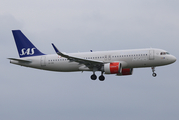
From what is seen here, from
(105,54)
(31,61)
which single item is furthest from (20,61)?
(105,54)

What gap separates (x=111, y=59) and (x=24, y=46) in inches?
615

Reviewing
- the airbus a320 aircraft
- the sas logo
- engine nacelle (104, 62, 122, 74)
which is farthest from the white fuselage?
engine nacelle (104, 62, 122, 74)

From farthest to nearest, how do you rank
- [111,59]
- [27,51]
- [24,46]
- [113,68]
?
[24,46]
[27,51]
[111,59]
[113,68]

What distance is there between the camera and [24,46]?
195 feet

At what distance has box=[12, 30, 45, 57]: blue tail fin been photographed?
5875 cm

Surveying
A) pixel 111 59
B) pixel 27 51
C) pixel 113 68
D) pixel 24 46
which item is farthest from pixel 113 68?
pixel 24 46

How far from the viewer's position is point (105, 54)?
54.0 meters

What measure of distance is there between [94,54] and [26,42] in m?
12.6

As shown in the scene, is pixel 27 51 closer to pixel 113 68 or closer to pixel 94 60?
pixel 94 60

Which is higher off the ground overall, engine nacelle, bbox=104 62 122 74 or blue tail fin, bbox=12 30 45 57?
blue tail fin, bbox=12 30 45 57

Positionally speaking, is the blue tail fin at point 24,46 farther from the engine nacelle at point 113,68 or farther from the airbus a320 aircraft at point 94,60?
the engine nacelle at point 113,68

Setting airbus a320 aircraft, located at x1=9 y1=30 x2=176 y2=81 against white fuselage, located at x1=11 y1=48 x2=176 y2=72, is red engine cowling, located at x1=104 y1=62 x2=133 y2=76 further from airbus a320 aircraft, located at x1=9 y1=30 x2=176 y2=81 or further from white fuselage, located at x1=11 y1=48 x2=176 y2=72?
white fuselage, located at x1=11 y1=48 x2=176 y2=72

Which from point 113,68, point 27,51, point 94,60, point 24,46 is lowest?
point 113,68

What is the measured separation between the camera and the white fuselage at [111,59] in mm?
52125
